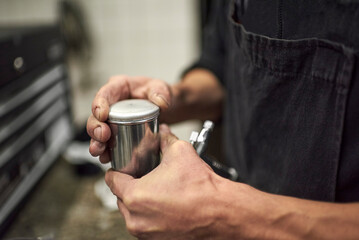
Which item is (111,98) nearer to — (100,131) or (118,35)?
(100,131)

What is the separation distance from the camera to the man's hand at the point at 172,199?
0.32 meters

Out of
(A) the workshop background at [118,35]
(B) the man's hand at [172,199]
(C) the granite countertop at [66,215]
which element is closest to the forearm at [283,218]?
(B) the man's hand at [172,199]

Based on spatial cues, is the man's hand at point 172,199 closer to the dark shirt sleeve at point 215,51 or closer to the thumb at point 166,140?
the thumb at point 166,140

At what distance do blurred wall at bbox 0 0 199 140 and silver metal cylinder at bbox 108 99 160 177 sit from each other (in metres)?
1.19

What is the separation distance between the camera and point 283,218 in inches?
12.8

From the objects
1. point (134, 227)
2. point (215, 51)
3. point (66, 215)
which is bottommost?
point (66, 215)

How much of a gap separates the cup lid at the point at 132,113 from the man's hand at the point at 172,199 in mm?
53

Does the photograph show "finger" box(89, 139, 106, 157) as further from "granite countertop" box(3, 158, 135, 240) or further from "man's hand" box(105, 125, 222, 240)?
"granite countertop" box(3, 158, 135, 240)

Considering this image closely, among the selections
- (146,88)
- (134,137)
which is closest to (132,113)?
(134,137)

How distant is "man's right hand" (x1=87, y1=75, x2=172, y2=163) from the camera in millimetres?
360

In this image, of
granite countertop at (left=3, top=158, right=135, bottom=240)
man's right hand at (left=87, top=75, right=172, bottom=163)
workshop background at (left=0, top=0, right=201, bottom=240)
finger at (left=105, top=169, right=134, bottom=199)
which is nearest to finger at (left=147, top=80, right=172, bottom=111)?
man's right hand at (left=87, top=75, right=172, bottom=163)

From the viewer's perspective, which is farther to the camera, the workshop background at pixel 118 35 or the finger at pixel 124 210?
the workshop background at pixel 118 35

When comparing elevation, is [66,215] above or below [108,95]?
below

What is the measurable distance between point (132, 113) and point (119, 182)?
0.08m
